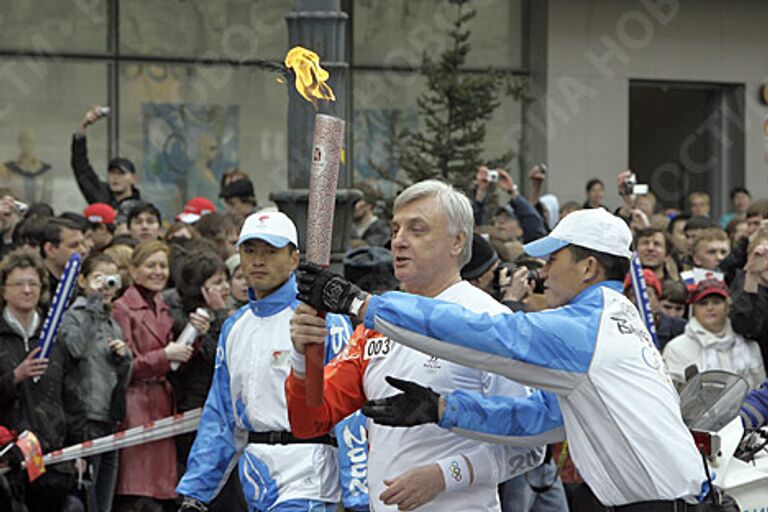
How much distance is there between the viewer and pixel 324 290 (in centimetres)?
392

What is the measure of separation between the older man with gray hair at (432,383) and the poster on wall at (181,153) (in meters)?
11.1

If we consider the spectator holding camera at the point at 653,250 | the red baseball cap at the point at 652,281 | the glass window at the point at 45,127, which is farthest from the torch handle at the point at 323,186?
the glass window at the point at 45,127

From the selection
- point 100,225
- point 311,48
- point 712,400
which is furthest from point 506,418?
point 100,225

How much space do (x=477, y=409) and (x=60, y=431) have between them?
3.48 m

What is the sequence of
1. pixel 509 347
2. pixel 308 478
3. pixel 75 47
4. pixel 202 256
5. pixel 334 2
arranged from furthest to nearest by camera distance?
pixel 75 47, pixel 202 256, pixel 334 2, pixel 308 478, pixel 509 347

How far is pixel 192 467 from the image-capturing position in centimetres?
571

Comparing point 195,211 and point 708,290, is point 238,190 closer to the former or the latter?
point 195,211

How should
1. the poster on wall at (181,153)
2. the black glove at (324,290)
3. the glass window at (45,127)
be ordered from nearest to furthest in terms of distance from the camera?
the black glove at (324,290) < the glass window at (45,127) < the poster on wall at (181,153)

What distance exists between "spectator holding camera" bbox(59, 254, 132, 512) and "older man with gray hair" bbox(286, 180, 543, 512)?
3060 mm

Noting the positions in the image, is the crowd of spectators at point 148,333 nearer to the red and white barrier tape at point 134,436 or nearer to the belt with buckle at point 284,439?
the red and white barrier tape at point 134,436

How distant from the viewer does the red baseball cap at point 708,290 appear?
8.23 metres

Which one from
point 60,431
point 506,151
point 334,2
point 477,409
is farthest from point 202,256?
point 506,151

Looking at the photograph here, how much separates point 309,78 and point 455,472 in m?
1.22

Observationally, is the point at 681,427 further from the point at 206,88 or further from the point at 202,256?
the point at 206,88
